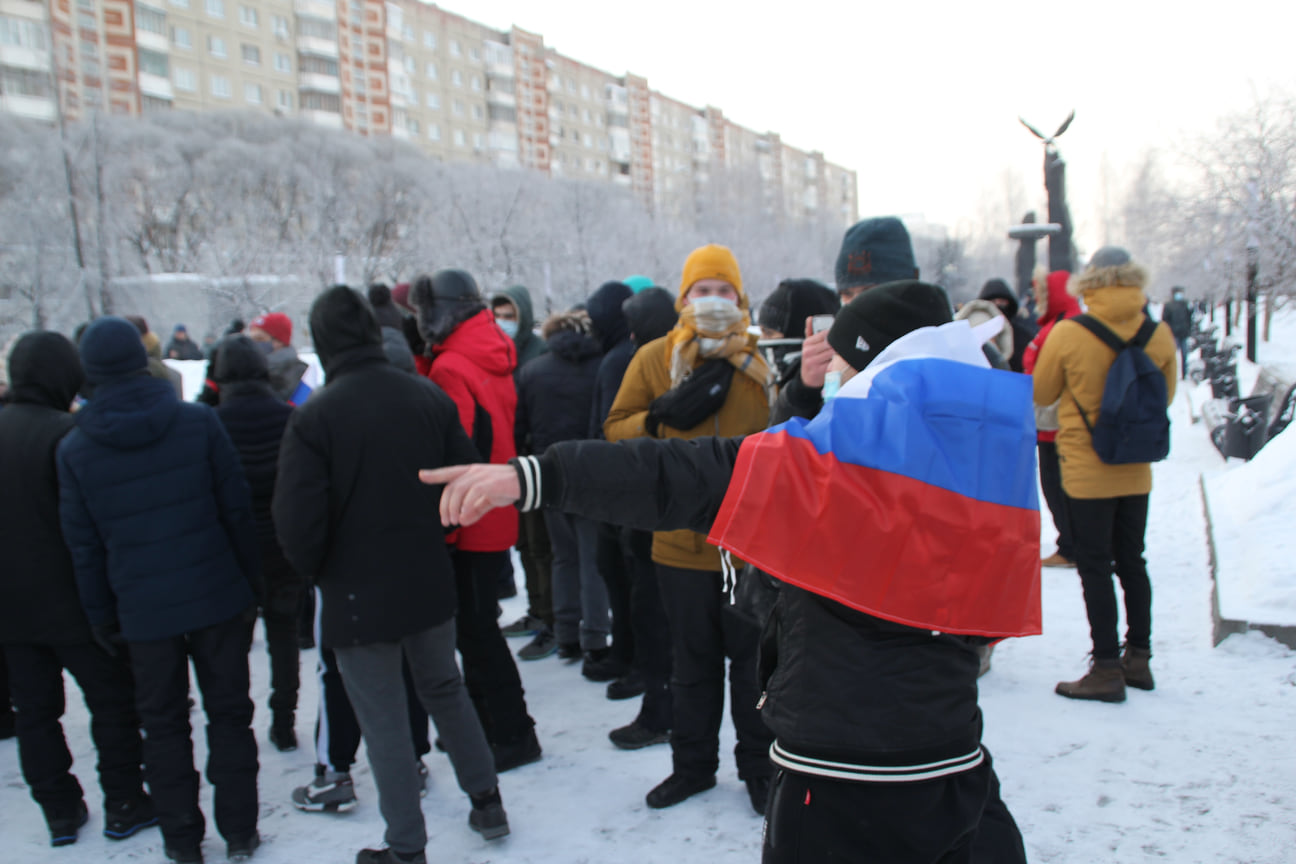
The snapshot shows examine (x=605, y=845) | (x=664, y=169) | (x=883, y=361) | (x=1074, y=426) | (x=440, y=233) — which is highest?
(x=664, y=169)

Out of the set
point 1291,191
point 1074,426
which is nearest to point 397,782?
point 1074,426

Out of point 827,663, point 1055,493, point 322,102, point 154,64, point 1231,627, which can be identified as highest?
point 322,102

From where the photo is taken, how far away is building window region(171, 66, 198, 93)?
46.8m

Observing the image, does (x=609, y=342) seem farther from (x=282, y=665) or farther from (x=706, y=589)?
(x=282, y=665)

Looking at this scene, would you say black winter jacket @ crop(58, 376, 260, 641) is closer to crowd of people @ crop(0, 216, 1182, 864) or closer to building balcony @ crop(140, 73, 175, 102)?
crowd of people @ crop(0, 216, 1182, 864)

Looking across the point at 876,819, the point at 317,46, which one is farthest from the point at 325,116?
the point at 876,819

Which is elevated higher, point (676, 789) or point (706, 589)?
point (706, 589)

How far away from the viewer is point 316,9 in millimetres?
52156

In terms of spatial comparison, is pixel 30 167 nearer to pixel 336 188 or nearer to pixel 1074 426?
pixel 336 188

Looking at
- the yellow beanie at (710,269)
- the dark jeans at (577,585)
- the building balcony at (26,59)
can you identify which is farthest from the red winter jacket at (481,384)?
the building balcony at (26,59)

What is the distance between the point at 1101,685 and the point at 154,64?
179 ft

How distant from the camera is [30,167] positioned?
29.8 metres

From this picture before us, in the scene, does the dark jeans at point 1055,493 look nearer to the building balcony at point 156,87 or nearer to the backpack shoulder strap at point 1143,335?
the backpack shoulder strap at point 1143,335

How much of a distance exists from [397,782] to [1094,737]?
282 cm
